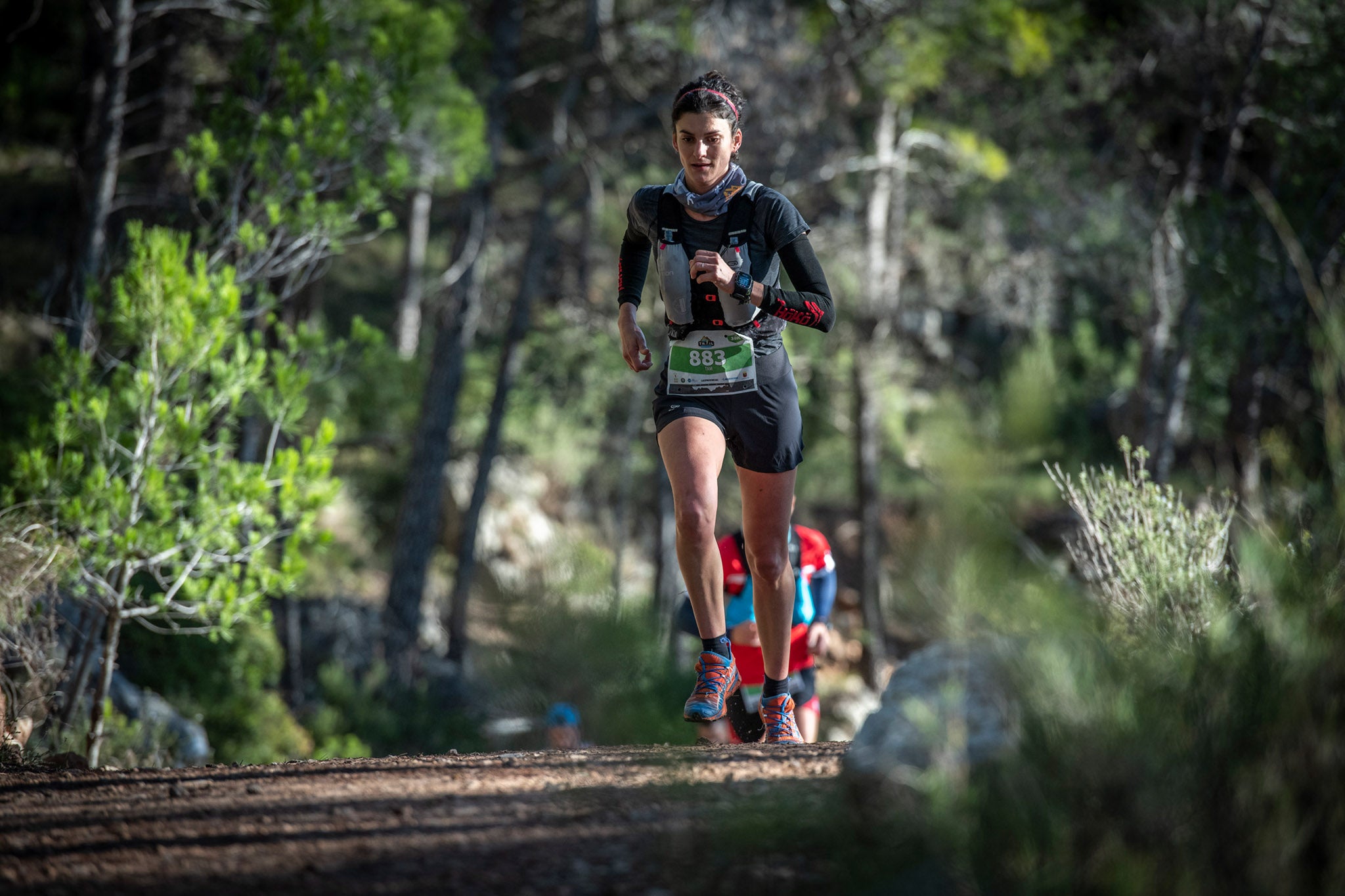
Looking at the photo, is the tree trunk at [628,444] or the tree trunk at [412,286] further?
the tree trunk at [628,444]

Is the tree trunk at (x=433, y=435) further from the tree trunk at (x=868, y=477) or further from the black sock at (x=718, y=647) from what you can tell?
the black sock at (x=718, y=647)

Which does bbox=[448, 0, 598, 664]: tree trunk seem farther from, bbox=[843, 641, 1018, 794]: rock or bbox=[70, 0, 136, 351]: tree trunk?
bbox=[843, 641, 1018, 794]: rock

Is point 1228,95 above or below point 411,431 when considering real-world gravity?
above

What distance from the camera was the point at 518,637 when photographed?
642cm

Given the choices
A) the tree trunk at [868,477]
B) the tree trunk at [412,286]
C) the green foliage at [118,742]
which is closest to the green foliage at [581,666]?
the green foliage at [118,742]

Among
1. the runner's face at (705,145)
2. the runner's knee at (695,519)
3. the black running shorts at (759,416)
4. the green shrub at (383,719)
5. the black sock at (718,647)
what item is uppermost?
the runner's face at (705,145)

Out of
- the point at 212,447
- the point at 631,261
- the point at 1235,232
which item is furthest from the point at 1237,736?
the point at 1235,232

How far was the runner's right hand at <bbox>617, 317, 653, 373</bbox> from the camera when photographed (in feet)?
10.8

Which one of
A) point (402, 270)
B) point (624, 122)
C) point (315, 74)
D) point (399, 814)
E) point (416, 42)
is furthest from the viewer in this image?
point (402, 270)

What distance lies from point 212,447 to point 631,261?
2174 millimetres

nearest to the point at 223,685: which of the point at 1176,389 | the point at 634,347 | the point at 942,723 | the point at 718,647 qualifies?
the point at 718,647

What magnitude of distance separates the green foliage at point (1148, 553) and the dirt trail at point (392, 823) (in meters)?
0.90

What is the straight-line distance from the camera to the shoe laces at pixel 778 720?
342 centimetres

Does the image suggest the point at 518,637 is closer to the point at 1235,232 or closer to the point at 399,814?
the point at 399,814
